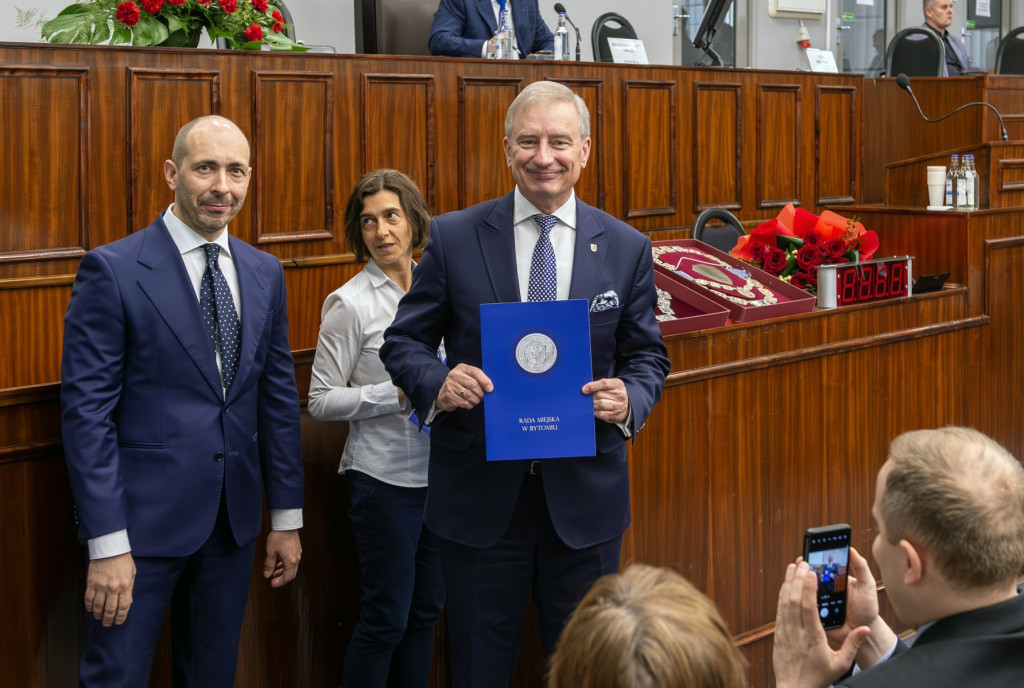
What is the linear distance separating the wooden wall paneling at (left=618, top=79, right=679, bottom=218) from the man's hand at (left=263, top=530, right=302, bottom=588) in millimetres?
3754

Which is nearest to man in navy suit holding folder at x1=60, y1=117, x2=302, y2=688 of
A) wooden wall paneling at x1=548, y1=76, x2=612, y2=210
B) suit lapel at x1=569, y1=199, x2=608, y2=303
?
suit lapel at x1=569, y1=199, x2=608, y2=303

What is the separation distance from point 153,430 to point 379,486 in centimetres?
54

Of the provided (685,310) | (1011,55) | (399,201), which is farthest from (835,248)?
(1011,55)

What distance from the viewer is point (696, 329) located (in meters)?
2.95

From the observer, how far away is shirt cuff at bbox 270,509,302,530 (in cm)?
223

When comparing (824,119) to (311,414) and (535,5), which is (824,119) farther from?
(311,414)

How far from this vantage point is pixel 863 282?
346 centimetres

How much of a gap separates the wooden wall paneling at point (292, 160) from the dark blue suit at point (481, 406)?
2649 millimetres

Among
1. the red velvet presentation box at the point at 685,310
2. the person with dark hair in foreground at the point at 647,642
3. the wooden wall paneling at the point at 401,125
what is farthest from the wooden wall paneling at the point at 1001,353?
the person with dark hair in foreground at the point at 647,642

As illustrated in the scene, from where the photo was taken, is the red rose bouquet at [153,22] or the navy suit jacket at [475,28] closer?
the red rose bouquet at [153,22]

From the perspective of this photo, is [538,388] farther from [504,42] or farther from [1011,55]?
[1011,55]

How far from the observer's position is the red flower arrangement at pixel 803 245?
357 cm

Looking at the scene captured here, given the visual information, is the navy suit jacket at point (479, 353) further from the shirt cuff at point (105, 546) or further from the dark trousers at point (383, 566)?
the shirt cuff at point (105, 546)

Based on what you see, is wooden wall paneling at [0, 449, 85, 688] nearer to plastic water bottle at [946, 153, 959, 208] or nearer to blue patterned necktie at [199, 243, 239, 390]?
blue patterned necktie at [199, 243, 239, 390]
